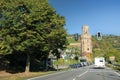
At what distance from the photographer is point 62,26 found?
154ft

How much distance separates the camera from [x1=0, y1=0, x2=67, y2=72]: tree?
126 ft

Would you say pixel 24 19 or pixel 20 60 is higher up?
pixel 24 19

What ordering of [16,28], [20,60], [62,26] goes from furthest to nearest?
[20,60], [62,26], [16,28]

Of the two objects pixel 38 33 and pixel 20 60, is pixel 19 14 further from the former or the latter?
pixel 20 60

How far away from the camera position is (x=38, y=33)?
1615 inches

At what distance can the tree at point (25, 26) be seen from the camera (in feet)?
126

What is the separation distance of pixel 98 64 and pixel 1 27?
33.6 meters

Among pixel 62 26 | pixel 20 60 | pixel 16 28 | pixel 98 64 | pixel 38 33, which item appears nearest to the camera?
pixel 16 28

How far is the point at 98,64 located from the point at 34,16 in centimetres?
3185

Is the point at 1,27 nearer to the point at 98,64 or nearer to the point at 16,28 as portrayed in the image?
the point at 16,28

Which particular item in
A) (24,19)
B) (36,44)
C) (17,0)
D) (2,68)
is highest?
(17,0)

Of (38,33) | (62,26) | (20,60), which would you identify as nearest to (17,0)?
(38,33)

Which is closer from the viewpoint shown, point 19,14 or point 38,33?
point 19,14

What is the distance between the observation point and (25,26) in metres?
39.5
